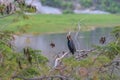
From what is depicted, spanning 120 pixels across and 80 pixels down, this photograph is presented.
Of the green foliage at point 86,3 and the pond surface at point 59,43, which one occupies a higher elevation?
the pond surface at point 59,43

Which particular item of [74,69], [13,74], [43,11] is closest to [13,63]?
[13,74]

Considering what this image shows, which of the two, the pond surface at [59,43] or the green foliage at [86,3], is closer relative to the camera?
the pond surface at [59,43]

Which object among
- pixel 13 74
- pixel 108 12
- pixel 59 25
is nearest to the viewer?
pixel 13 74

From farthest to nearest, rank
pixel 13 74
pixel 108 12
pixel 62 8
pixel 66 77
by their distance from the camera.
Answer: pixel 62 8
pixel 108 12
pixel 13 74
pixel 66 77

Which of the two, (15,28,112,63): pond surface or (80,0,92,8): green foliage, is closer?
(15,28,112,63): pond surface

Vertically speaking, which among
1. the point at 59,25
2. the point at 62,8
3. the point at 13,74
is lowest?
the point at 62,8

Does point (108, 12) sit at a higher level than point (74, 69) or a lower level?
lower

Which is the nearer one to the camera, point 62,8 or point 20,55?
point 20,55

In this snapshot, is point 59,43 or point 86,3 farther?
point 86,3

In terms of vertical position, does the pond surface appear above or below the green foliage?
above

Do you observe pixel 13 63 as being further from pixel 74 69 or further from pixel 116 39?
pixel 116 39

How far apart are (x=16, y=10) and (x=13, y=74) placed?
1.18 m

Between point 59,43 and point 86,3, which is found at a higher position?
point 59,43

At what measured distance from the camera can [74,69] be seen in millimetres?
5691
